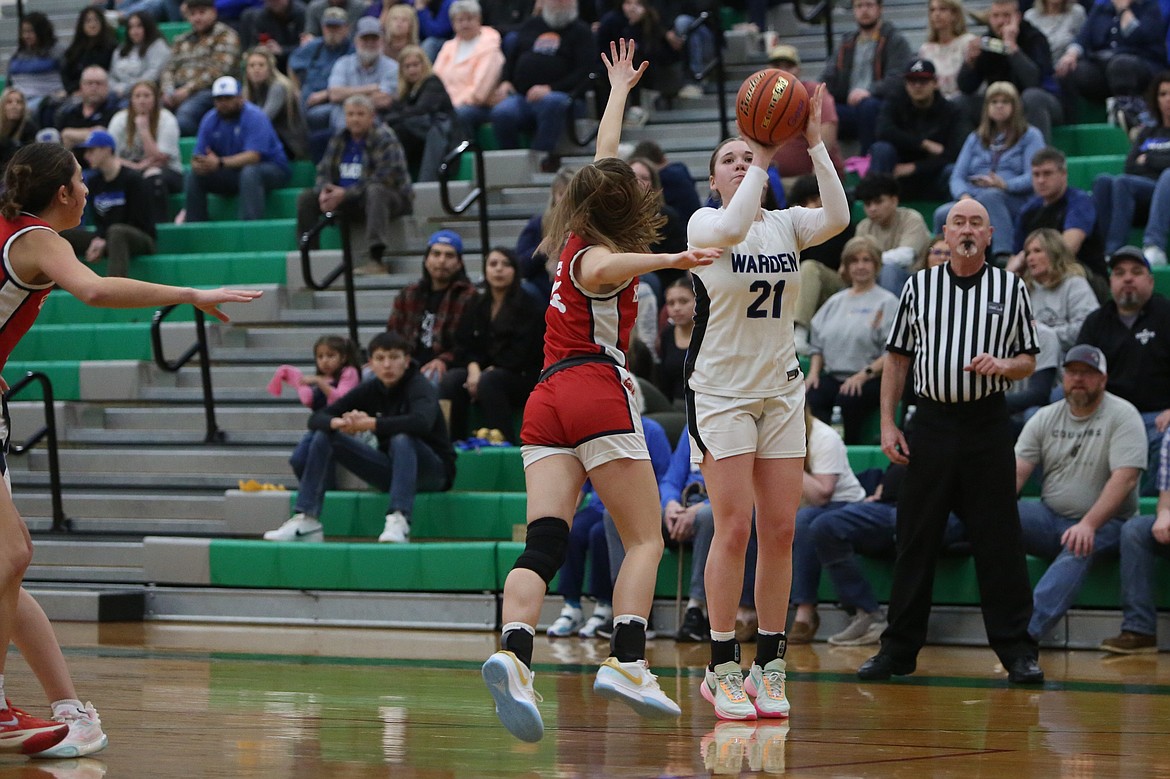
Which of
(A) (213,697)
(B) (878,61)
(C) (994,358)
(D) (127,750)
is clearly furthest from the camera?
(B) (878,61)

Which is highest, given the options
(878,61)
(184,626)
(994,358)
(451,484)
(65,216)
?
(878,61)

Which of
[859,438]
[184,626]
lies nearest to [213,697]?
[184,626]

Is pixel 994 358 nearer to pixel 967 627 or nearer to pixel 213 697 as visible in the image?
pixel 967 627

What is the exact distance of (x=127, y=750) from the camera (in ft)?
14.6

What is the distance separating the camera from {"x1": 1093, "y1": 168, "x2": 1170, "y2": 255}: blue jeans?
923 centimetres

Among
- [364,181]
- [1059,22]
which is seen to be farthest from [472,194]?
[1059,22]

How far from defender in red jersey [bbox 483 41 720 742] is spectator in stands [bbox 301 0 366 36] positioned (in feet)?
32.4

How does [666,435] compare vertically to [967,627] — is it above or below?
above

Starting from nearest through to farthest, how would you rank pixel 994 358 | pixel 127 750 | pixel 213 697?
pixel 127 750 → pixel 213 697 → pixel 994 358

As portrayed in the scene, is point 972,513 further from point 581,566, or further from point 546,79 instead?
point 546,79

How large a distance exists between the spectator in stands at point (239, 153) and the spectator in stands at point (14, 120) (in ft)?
5.43

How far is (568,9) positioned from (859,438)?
4753 millimetres

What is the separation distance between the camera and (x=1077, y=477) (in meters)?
7.44

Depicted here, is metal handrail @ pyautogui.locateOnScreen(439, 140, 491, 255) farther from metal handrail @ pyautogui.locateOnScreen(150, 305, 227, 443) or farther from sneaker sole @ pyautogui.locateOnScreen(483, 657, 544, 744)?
sneaker sole @ pyautogui.locateOnScreen(483, 657, 544, 744)
